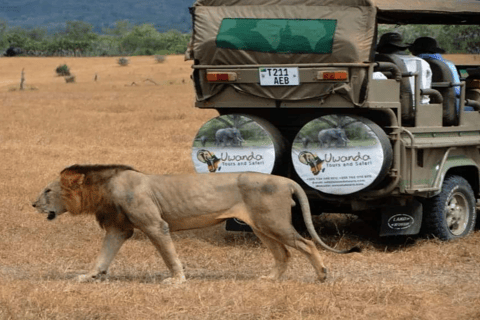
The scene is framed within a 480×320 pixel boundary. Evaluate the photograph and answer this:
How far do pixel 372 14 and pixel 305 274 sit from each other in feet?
8.47

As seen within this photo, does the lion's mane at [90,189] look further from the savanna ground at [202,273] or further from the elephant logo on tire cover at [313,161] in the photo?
the elephant logo on tire cover at [313,161]

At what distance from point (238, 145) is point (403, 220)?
5.74ft

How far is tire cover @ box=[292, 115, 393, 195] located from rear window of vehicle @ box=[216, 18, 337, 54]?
0.73m

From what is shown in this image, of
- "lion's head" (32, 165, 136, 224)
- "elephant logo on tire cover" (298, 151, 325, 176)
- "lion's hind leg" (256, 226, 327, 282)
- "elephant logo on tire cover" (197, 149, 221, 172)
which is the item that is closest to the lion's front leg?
"lion's head" (32, 165, 136, 224)

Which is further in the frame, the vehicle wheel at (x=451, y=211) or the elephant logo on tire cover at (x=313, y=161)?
the vehicle wheel at (x=451, y=211)

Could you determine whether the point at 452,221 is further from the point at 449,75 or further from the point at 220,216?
the point at 220,216

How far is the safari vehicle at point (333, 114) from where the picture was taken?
8836mm

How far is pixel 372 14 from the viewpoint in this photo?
8.97 m

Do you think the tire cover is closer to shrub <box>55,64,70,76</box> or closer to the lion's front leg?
the lion's front leg

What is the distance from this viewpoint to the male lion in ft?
24.4

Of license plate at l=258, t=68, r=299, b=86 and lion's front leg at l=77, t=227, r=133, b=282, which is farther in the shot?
license plate at l=258, t=68, r=299, b=86

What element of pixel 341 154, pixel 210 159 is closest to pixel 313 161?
pixel 341 154

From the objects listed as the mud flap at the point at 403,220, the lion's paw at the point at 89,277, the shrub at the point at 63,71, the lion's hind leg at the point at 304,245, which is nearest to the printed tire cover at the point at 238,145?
the mud flap at the point at 403,220

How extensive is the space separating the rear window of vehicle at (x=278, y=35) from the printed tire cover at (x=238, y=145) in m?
0.71
